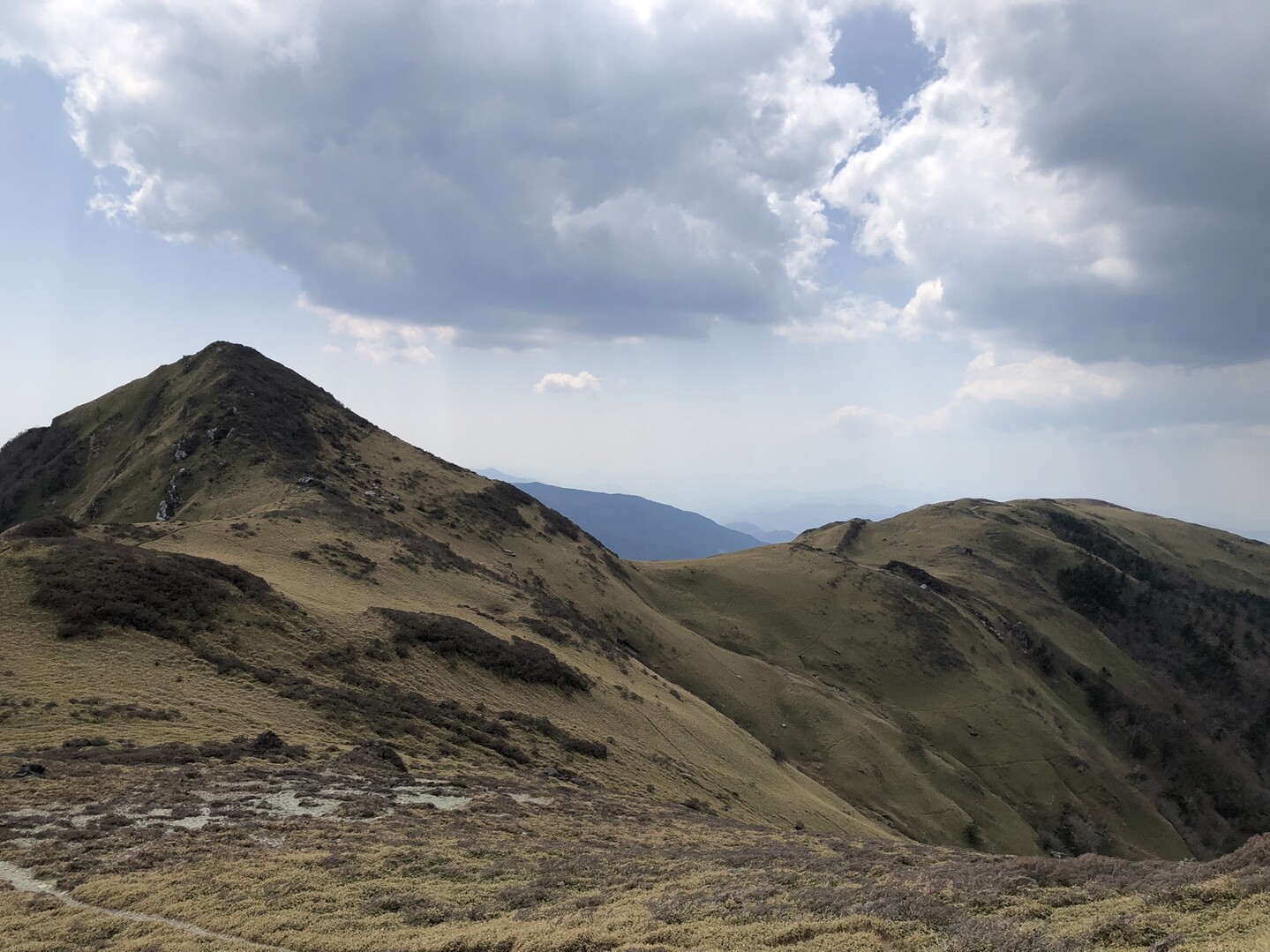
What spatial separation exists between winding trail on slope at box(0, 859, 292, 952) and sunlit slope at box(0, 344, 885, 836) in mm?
11350

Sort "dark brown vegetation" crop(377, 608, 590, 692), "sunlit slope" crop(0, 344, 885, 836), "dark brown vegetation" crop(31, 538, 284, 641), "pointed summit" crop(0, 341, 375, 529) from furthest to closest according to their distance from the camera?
1. "pointed summit" crop(0, 341, 375, 529)
2. "dark brown vegetation" crop(377, 608, 590, 692)
3. "dark brown vegetation" crop(31, 538, 284, 641)
4. "sunlit slope" crop(0, 344, 885, 836)

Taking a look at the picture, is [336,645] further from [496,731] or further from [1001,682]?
[1001,682]

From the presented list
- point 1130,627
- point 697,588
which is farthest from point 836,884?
point 1130,627

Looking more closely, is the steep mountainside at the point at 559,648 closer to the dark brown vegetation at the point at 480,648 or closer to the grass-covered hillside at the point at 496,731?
the dark brown vegetation at the point at 480,648

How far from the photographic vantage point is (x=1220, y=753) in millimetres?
116625

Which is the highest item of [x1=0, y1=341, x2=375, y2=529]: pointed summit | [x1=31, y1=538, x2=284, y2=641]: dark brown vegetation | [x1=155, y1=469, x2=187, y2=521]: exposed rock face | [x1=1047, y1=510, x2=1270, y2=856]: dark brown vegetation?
[x1=0, y1=341, x2=375, y2=529]: pointed summit

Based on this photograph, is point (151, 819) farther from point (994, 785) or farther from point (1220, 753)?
point (1220, 753)

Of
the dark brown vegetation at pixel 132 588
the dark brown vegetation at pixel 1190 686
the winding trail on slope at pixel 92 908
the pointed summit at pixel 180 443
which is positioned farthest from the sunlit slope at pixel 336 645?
the dark brown vegetation at pixel 1190 686

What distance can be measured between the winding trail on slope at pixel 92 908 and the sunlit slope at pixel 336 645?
11.4 metres

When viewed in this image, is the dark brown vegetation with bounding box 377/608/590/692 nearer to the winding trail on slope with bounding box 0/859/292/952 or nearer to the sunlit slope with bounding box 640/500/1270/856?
the winding trail on slope with bounding box 0/859/292/952

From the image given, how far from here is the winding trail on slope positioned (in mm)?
15031

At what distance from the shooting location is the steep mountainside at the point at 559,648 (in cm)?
3556

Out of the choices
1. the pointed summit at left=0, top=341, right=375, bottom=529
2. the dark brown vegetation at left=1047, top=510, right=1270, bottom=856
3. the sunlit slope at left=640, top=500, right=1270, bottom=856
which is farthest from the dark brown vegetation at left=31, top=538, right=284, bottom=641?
the dark brown vegetation at left=1047, top=510, right=1270, bottom=856

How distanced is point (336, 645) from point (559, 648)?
21235mm
